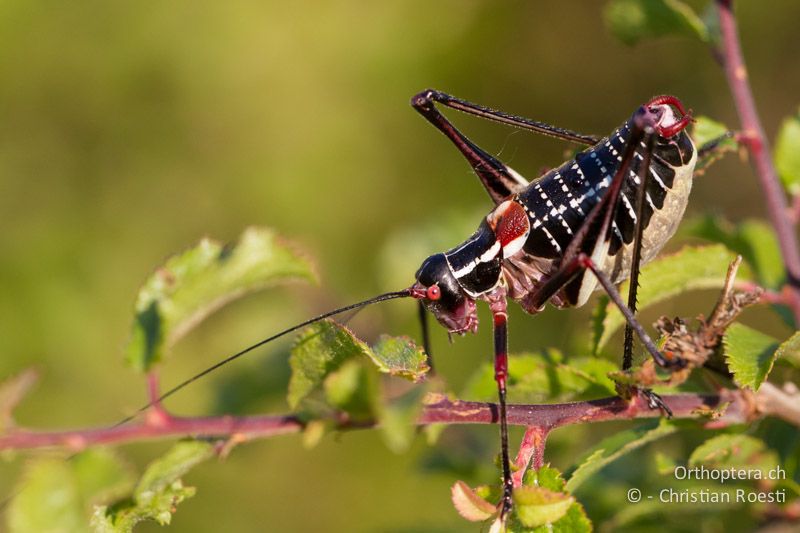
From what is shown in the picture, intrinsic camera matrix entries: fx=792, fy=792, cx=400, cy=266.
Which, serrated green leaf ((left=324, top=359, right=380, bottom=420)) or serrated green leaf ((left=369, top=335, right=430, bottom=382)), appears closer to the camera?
serrated green leaf ((left=324, top=359, right=380, bottom=420))

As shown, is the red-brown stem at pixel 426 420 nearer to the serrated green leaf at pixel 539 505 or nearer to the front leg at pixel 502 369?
the front leg at pixel 502 369

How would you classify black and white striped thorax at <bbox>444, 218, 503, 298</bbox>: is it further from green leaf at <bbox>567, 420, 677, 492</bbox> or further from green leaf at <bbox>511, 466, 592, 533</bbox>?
green leaf at <bbox>511, 466, 592, 533</bbox>

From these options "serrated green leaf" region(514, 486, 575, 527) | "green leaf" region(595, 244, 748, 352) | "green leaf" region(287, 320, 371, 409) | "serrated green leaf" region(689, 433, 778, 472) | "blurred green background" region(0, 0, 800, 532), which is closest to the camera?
"serrated green leaf" region(514, 486, 575, 527)

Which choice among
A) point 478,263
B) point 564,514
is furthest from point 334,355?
point 478,263

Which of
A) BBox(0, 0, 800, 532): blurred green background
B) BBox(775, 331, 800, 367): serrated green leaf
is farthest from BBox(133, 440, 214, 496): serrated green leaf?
BBox(0, 0, 800, 532): blurred green background

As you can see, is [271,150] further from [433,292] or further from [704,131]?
[704,131]

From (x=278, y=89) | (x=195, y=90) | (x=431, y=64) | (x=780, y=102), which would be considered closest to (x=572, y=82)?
(x=431, y=64)
